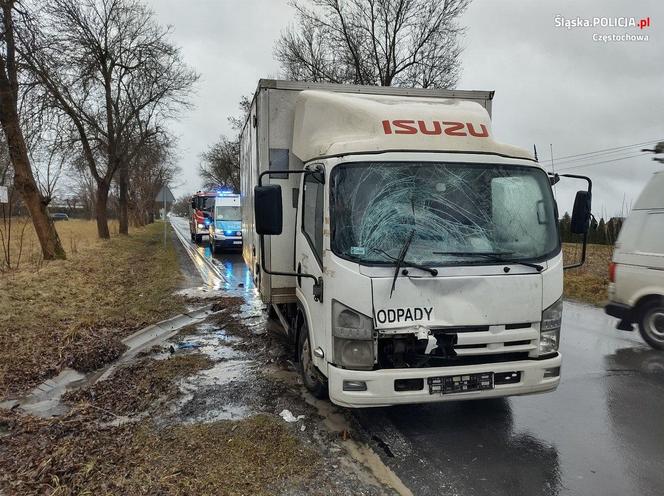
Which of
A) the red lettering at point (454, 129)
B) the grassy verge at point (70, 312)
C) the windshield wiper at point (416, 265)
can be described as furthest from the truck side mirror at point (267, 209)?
the grassy verge at point (70, 312)

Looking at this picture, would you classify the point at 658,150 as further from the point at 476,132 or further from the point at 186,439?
the point at 186,439

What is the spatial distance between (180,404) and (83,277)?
9.03 metres

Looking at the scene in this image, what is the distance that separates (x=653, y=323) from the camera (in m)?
6.86

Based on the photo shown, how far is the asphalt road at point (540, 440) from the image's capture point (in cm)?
343

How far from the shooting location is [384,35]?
21844 mm

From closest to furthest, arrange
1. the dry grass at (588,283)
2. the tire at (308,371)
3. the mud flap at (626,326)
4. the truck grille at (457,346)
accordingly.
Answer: the truck grille at (457,346) < the tire at (308,371) < the mud flap at (626,326) < the dry grass at (588,283)

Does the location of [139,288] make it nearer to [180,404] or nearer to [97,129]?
[180,404]

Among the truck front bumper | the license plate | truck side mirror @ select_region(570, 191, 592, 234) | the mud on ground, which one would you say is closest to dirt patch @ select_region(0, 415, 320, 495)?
the mud on ground

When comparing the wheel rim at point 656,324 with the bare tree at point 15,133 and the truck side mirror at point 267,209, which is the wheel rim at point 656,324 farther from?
the bare tree at point 15,133

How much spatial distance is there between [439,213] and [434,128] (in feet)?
2.74

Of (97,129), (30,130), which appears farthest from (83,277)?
(97,129)

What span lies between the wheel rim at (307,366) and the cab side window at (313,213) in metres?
1.04

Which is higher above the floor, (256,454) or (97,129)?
(97,129)

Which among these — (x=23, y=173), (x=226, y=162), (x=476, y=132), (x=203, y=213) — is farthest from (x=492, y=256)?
(x=226, y=162)
